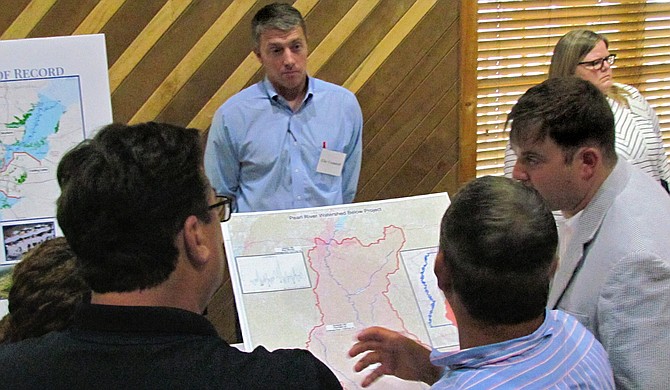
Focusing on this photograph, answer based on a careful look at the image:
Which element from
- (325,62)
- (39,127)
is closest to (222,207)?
(39,127)

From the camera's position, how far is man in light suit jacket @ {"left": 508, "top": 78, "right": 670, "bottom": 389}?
66.4 inches

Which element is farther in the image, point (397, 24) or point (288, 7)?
point (397, 24)

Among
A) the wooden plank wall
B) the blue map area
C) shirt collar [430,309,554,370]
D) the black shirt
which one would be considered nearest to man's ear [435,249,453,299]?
shirt collar [430,309,554,370]

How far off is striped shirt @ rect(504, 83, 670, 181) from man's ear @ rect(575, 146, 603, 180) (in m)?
1.54

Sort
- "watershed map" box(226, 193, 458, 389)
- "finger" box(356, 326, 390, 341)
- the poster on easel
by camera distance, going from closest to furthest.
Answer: "finger" box(356, 326, 390, 341)
"watershed map" box(226, 193, 458, 389)
the poster on easel

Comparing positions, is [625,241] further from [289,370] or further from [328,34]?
[328,34]

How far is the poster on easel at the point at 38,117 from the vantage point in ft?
9.33

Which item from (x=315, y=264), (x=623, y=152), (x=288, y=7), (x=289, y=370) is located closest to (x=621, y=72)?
(x=623, y=152)

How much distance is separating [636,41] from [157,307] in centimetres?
465

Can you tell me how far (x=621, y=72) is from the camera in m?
5.12

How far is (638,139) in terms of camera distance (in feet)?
11.6

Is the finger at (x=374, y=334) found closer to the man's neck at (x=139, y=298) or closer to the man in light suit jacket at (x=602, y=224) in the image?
the man in light suit jacket at (x=602, y=224)

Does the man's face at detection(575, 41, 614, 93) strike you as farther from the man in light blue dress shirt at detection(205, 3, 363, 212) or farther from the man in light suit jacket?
the man in light suit jacket

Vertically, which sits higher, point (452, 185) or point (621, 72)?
point (621, 72)
